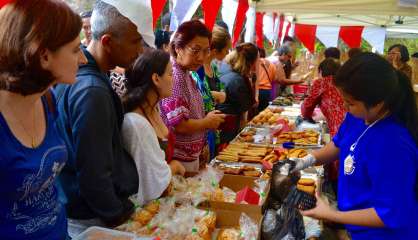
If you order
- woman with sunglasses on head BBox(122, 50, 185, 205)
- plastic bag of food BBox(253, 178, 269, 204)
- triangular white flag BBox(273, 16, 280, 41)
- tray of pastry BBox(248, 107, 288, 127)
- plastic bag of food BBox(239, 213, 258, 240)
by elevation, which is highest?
woman with sunglasses on head BBox(122, 50, 185, 205)

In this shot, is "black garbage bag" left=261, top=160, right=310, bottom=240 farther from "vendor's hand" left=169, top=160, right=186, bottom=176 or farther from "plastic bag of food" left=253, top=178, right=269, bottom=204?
"vendor's hand" left=169, top=160, right=186, bottom=176

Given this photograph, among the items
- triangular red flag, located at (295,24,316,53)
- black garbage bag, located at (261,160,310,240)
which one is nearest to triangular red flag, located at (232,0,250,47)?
black garbage bag, located at (261,160,310,240)

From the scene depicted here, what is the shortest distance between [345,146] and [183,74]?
3.60ft

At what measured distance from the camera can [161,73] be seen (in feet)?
6.24

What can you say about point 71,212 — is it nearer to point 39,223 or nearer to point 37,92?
point 39,223

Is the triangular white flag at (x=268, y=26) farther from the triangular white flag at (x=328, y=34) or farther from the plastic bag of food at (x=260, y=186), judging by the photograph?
the plastic bag of food at (x=260, y=186)

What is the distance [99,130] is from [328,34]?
31.2 feet

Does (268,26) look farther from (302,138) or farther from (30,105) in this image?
(30,105)

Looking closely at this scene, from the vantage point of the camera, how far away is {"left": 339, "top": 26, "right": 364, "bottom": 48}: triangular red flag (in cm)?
956

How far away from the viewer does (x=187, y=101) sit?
96.7 inches

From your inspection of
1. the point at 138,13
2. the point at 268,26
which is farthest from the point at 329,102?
the point at 268,26

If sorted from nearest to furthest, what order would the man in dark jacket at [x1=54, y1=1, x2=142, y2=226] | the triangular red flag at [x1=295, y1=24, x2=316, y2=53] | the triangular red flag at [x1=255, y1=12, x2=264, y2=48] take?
the man in dark jacket at [x1=54, y1=1, x2=142, y2=226] < the triangular red flag at [x1=255, y1=12, x2=264, y2=48] < the triangular red flag at [x1=295, y1=24, x2=316, y2=53]

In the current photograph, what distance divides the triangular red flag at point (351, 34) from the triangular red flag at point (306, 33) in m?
0.69

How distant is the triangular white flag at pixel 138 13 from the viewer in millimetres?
1506
